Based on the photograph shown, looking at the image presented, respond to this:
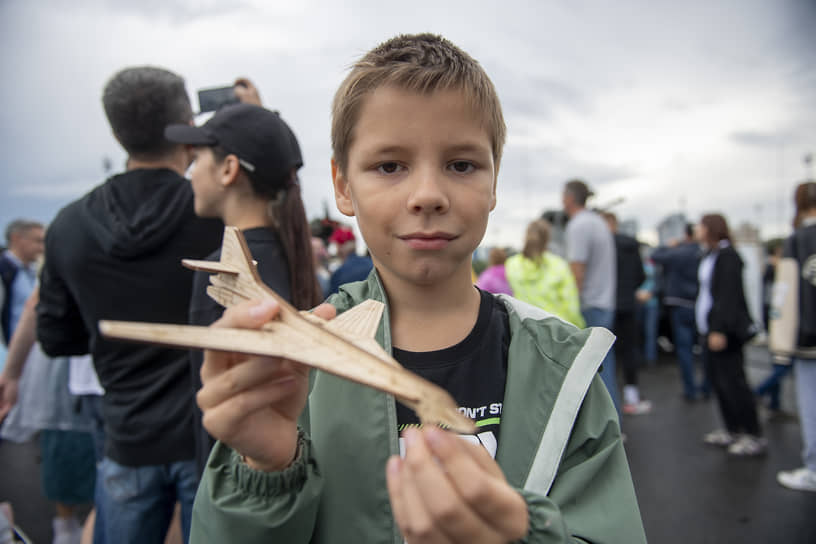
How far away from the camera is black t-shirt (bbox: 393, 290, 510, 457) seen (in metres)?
1.09

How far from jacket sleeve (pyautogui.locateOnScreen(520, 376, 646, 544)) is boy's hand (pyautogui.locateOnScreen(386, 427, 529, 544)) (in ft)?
0.84

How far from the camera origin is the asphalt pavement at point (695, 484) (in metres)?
3.52

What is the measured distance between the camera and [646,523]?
3.55m

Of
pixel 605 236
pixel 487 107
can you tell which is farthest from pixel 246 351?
pixel 605 236

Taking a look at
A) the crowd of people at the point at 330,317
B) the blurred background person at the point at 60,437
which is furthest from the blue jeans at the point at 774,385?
the blurred background person at the point at 60,437

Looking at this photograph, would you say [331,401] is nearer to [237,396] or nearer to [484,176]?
[237,396]

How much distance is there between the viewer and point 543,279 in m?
4.30

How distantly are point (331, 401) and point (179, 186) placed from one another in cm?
139

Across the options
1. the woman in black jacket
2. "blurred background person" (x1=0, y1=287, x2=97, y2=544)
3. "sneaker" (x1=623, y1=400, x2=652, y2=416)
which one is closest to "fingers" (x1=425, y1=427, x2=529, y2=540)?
"blurred background person" (x1=0, y1=287, x2=97, y2=544)

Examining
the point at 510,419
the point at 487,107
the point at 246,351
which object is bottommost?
the point at 510,419

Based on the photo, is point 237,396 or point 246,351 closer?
point 246,351

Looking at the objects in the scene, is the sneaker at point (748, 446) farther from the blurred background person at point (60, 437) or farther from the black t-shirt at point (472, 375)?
the blurred background person at point (60, 437)

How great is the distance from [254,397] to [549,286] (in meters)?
3.77

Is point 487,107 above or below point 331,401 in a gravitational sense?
above
